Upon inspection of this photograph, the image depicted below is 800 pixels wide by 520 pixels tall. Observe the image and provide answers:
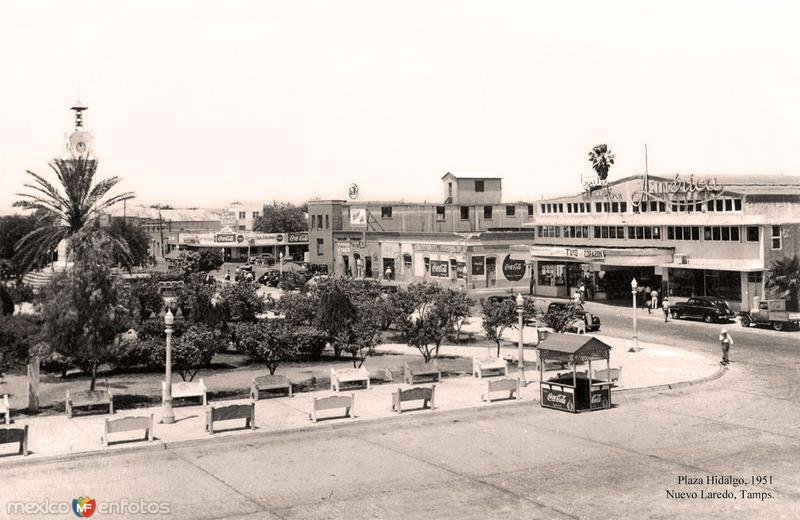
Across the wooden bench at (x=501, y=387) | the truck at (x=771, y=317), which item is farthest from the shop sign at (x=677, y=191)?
the wooden bench at (x=501, y=387)

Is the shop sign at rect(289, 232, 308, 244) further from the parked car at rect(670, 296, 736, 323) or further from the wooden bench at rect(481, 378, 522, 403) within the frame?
the wooden bench at rect(481, 378, 522, 403)

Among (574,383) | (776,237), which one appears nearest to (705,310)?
(776,237)

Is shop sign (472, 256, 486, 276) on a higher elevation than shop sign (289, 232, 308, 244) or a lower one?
lower

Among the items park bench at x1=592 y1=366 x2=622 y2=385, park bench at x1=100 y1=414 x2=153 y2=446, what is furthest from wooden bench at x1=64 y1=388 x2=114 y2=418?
park bench at x1=592 y1=366 x2=622 y2=385

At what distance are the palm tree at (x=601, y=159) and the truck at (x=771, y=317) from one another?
31.9m

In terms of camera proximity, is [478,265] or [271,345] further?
[478,265]

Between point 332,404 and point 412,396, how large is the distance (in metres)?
2.26

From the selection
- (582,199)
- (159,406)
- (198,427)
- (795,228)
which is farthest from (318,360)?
(582,199)

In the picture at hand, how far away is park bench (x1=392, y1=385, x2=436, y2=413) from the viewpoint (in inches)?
892

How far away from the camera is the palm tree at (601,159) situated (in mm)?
74500

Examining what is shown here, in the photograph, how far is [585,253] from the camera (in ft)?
190

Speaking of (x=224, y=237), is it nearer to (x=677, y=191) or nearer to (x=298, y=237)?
(x=298, y=237)

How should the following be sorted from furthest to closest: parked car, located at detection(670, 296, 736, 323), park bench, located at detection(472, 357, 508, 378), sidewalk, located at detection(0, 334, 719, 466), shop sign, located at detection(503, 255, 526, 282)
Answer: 1. parked car, located at detection(670, 296, 736, 323)
2. shop sign, located at detection(503, 255, 526, 282)
3. park bench, located at detection(472, 357, 508, 378)
4. sidewalk, located at detection(0, 334, 719, 466)

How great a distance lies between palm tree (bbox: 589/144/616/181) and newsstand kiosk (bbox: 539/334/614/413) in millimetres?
52712
